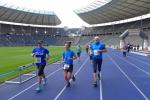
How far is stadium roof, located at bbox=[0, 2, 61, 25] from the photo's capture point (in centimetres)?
8640

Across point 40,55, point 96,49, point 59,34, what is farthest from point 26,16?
point 40,55

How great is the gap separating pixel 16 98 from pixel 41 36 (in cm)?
11176

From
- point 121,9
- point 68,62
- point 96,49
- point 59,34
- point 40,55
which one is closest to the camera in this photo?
point 40,55

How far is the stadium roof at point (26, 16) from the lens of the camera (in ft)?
283

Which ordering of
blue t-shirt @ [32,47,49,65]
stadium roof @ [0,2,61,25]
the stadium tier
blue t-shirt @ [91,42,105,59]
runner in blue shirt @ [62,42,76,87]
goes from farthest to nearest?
1. the stadium tier
2. stadium roof @ [0,2,61,25]
3. blue t-shirt @ [91,42,105,59]
4. runner in blue shirt @ [62,42,76,87]
5. blue t-shirt @ [32,47,49,65]

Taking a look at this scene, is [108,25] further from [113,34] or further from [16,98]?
[16,98]

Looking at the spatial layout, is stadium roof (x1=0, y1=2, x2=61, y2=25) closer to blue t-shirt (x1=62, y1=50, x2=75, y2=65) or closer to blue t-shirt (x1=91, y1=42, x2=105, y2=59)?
blue t-shirt (x1=91, y1=42, x2=105, y2=59)

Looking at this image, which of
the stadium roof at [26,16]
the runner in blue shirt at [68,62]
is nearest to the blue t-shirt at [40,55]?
the runner in blue shirt at [68,62]

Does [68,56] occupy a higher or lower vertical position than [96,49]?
lower

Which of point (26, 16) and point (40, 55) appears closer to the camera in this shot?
point (40, 55)

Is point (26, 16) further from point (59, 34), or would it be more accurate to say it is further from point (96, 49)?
point (96, 49)

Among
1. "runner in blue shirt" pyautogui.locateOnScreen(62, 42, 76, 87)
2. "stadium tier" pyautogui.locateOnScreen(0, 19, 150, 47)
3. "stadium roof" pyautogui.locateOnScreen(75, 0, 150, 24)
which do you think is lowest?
"runner in blue shirt" pyautogui.locateOnScreen(62, 42, 76, 87)

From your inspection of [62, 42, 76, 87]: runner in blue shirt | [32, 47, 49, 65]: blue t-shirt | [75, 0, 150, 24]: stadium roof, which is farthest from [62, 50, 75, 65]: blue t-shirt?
[75, 0, 150, 24]: stadium roof

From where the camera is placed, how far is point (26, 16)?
101375 millimetres
